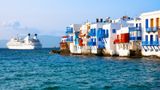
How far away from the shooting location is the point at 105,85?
109ft

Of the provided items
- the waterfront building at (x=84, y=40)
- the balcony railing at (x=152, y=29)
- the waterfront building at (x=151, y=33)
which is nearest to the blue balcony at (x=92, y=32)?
the waterfront building at (x=84, y=40)

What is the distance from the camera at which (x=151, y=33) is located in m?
74.5

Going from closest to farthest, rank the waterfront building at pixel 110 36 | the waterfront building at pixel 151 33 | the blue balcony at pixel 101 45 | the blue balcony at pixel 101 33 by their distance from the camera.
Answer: the waterfront building at pixel 151 33 < the waterfront building at pixel 110 36 < the blue balcony at pixel 101 33 < the blue balcony at pixel 101 45

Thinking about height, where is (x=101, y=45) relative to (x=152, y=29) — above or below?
below

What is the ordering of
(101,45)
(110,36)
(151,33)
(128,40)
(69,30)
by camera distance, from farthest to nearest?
(69,30), (101,45), (110,36), (128,40), (151,33)

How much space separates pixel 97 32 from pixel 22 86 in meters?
63.5

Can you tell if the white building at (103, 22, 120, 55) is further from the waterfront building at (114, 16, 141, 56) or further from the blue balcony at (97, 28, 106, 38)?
the waterfront building at (114, 16, 141, 56)

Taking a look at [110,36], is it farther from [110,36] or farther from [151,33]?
[151,33]

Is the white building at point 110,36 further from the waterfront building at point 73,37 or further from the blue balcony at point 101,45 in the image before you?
the waterfront building at point 73,37

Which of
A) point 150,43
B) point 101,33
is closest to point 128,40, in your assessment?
point 150,43

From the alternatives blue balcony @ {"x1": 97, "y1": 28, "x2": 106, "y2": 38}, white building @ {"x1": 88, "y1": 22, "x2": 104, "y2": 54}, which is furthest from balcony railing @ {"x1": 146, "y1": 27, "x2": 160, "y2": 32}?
white building @ {"x1": 88, "y1": 22, "x2": 104, "y2": 54}

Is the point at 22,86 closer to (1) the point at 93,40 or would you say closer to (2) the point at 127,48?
(2) the point at 127,48

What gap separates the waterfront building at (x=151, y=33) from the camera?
235ft

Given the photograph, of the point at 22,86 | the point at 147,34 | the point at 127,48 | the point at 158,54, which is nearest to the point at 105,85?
the point at 22,86
